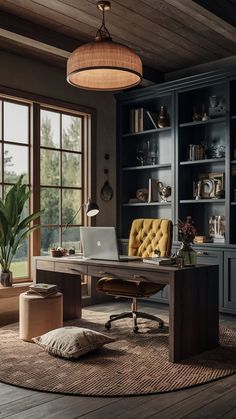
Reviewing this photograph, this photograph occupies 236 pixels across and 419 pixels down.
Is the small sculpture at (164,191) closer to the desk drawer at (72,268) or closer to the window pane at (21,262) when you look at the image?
the window pane at (21,262)

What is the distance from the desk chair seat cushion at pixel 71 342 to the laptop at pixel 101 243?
656 millimetres

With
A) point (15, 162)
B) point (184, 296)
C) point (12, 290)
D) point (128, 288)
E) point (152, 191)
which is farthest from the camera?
point (152, 191)

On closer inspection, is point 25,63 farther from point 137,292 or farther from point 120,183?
point 137,292

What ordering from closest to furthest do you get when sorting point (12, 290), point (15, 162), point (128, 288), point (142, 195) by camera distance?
point (128, 288), point (12, 290), point (15, 162), point (142, 195)

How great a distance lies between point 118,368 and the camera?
121 inches

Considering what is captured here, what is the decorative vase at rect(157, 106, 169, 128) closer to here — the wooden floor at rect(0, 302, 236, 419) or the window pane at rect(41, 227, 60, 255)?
the window pane at rect(41, 227, 60, 255)

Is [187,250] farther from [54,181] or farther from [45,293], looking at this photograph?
[54,181]

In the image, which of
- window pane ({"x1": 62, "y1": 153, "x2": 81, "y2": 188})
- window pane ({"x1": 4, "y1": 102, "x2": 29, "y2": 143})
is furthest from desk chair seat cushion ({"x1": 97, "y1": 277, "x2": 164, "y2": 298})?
window pane ({"x1": 4, "y1": 102, "x2": 29, "y2": 143})

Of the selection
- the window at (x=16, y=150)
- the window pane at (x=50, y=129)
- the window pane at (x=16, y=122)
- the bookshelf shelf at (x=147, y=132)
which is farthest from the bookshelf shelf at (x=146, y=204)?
the window pane at (x=16, y=122)

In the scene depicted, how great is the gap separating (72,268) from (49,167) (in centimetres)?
169

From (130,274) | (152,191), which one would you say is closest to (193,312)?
(130,274)

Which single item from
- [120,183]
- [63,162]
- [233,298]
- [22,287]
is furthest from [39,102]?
[233,298]

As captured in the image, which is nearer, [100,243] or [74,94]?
[100,243]

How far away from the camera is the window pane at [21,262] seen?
4.96 metres
